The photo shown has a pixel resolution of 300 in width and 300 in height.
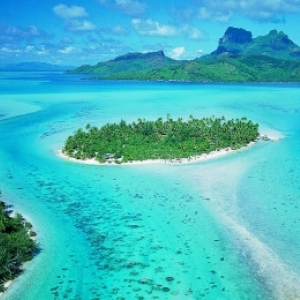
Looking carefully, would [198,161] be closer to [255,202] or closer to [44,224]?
[255,202]

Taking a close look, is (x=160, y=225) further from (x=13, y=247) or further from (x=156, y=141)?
(x=156, y=141)

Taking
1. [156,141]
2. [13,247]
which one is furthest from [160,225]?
[156,141]

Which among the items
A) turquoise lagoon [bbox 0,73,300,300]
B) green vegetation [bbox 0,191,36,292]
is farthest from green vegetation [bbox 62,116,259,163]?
green vegetation [bbox 0,191,36,292]

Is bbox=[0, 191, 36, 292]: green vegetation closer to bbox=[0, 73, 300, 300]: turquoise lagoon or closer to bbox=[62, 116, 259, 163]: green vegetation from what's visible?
bbox=[0, 73, 300, 300]: turquoise lagoon

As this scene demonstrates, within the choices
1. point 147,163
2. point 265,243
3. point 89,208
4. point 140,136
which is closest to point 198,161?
point 147,163

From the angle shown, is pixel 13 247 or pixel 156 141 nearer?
pixel 13 247

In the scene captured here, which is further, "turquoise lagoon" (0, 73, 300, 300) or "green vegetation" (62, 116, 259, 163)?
"green vegetation" (62, 116, 259, 163)
